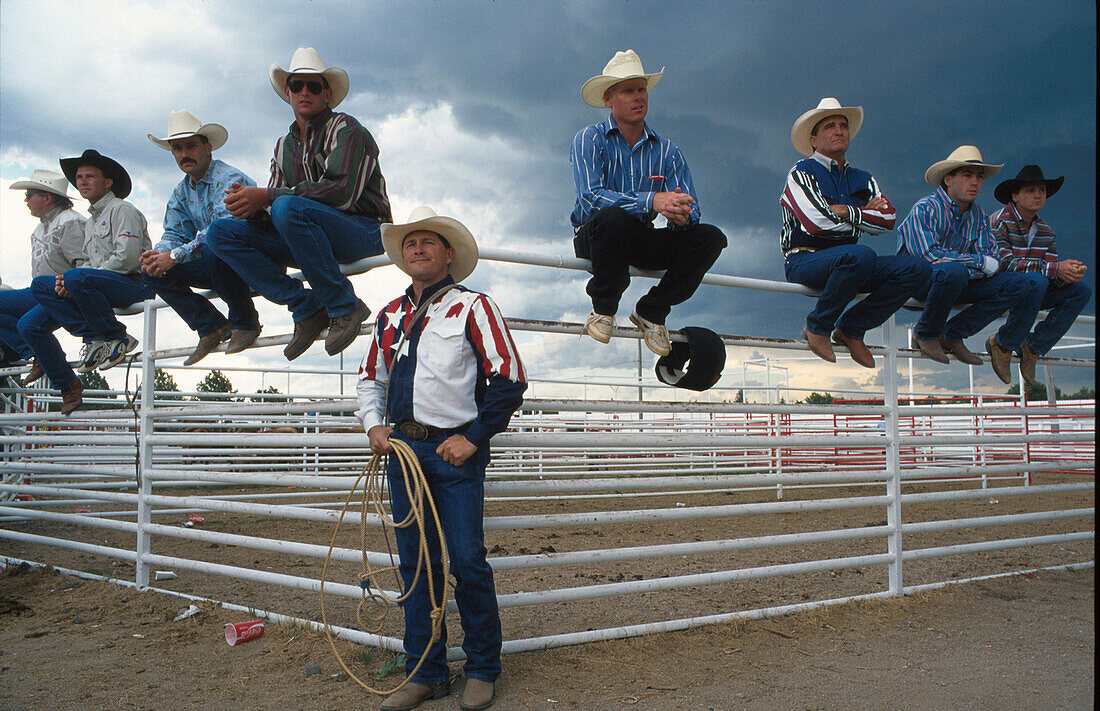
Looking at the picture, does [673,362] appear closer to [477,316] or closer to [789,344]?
[789,344]

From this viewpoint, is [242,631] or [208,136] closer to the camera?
[242,631]

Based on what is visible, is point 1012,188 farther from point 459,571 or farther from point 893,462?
point 459,571

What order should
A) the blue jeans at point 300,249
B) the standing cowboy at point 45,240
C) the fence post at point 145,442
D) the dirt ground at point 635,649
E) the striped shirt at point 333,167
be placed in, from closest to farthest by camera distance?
the dirt ground at point 635,649, the blue jeans at point 300,249, the striped shirt at point 333,167, the fence post at point 145,442, the standing cowboy at point 45,240

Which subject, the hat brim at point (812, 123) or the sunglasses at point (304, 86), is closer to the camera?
the sunglasses at point (304, 86)

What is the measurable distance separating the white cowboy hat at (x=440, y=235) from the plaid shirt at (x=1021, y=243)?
383 centimetres

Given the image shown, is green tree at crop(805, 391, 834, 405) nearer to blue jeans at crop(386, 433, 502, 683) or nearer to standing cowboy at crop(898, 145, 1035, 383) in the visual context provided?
standing cowboy at crop(898, 145, 1035, 383)

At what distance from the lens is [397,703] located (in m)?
2.34

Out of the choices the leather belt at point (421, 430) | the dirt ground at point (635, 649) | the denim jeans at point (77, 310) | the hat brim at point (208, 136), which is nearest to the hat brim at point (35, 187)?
the denim jeans at point (77, 310)

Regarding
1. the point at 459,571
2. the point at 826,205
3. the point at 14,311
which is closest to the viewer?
the point at 459,571

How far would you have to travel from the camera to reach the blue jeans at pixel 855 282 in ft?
11.7

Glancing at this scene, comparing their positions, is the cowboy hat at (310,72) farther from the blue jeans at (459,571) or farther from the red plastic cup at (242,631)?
the red plastic cup at (242,631)

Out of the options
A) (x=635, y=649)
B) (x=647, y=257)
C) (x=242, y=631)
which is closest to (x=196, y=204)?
(x=242, y=631)

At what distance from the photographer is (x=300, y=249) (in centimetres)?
291

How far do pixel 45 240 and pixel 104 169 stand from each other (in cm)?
81
